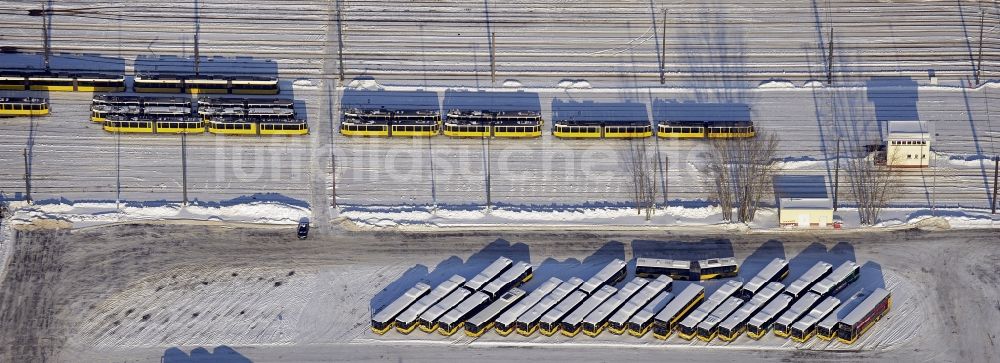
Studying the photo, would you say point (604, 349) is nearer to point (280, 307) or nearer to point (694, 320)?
point (694, 320)

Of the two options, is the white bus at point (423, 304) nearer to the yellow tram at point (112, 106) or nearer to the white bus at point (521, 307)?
the white bus at point (521, 307)

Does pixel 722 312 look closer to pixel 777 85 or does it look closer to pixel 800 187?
pixel 800 187

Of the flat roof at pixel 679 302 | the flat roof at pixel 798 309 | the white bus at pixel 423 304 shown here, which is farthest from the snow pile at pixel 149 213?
the flat roof at pixel 798 309

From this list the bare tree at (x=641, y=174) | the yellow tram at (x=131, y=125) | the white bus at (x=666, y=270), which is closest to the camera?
the white bus at (x=666, y=270)

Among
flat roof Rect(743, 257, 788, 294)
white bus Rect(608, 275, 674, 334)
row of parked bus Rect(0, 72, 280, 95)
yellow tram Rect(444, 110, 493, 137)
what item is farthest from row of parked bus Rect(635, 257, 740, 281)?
row of parked bus Rect(0, 72, 280, 95)

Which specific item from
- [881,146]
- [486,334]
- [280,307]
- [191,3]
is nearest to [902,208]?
[881,146]
